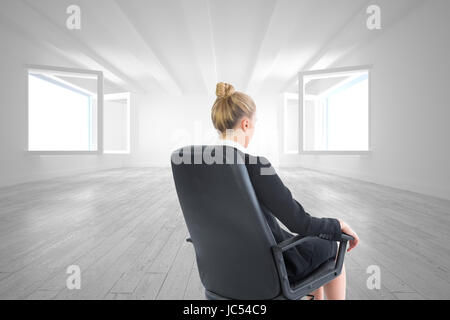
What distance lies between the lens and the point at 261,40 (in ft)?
24.3

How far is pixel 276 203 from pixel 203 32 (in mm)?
6329

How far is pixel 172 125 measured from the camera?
13.6 m

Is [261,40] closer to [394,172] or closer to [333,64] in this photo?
[333,64]

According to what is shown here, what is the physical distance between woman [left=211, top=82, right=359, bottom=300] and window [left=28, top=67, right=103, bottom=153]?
719 cm

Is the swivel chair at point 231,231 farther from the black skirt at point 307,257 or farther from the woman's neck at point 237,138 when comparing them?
the woman's neck at point 237,138

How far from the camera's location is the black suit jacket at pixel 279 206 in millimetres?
914

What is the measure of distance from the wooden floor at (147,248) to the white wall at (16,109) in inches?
90.6

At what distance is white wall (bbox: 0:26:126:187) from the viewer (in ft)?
20.8

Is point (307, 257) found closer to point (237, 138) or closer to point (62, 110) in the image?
point (237, 138)

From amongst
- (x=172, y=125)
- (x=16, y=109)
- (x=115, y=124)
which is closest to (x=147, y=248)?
(x=16, y=109)

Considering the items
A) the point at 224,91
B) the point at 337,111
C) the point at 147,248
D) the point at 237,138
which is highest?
the point at 337,111

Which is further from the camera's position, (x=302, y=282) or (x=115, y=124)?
(x=115, y=124)

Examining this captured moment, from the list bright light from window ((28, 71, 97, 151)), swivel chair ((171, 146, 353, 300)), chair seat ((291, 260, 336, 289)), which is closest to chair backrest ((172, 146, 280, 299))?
swivel chair ((171, 146, 353, 300))

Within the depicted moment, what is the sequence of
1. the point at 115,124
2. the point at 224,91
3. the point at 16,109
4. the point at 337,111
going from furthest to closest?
the point at 115,124, the point at 337,111, the point at 16,109, the point at 224,91
